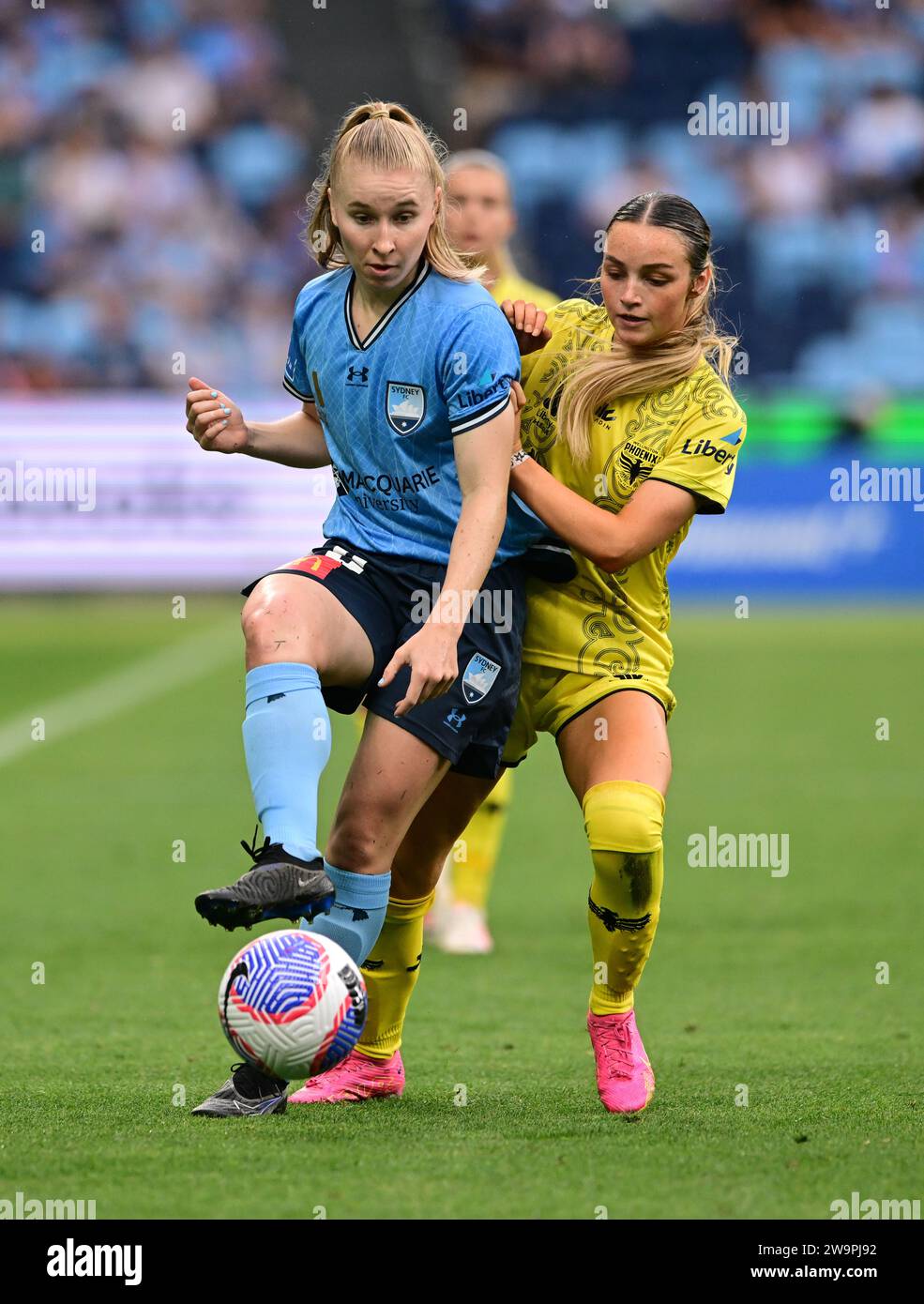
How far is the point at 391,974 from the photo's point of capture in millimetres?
4637

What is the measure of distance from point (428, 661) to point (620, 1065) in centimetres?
115

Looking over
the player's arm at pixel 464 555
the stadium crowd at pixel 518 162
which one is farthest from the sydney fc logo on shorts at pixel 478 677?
the stadium crowd at pixel 518 162

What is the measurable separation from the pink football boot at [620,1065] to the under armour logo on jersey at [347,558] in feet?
4.00

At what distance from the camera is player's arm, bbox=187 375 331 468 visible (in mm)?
4340

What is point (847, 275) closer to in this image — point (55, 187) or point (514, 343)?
point (55, 187)

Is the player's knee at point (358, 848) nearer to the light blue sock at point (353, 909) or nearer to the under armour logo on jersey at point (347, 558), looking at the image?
the light blue sock at point (353, 909)

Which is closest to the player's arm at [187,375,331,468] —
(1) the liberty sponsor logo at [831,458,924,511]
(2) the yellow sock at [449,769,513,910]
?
(2) the yellow sock at [449,769,513,910]

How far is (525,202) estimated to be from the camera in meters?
19.6

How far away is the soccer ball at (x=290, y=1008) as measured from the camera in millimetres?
3812

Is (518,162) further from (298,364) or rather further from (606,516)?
(606,516)

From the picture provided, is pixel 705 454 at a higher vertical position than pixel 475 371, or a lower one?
lower

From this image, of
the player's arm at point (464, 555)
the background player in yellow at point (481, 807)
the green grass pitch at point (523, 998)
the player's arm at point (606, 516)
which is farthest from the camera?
the background player in yellow at point (481, 807)

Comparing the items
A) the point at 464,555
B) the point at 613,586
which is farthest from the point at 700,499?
the point at 464,555
